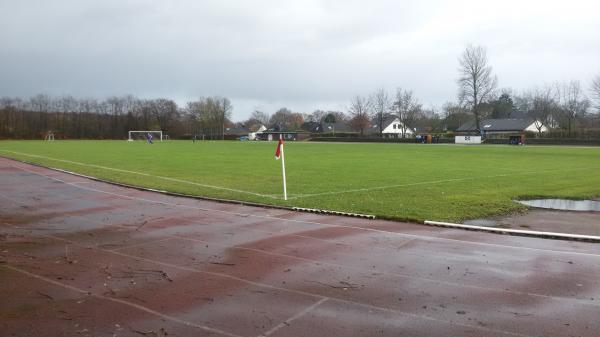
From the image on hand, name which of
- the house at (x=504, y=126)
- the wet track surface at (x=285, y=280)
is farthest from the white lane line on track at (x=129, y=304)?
the house at (x=504, y=126)

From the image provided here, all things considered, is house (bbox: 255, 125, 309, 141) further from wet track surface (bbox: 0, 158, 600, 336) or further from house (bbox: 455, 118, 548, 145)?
wet track surface (bbox: 0, 158, 600, 336)

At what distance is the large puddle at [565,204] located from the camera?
13.4m

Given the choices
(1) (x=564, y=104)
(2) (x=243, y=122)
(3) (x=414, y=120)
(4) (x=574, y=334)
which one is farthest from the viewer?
(2) (x=243, y=122)

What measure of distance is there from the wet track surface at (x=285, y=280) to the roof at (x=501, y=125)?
101836mm

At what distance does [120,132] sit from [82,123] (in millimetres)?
10434

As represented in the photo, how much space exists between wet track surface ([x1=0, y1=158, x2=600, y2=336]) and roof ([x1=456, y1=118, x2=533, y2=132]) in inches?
4009

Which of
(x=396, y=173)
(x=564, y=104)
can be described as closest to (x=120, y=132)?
(x=564, y=104)

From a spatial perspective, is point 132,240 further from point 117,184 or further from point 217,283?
point 117,184

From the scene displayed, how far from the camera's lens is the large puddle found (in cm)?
1341

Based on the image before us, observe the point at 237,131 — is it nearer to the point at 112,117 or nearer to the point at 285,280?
the point at 112,117

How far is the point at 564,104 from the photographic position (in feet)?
315

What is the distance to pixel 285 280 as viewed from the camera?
21.1ft

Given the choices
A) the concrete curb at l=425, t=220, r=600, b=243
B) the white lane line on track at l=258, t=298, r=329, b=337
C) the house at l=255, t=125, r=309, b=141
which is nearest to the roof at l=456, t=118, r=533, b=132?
the house at l=255, t=125, r=309, b=141

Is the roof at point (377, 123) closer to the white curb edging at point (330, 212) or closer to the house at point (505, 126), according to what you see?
the house at point (505, 126)
